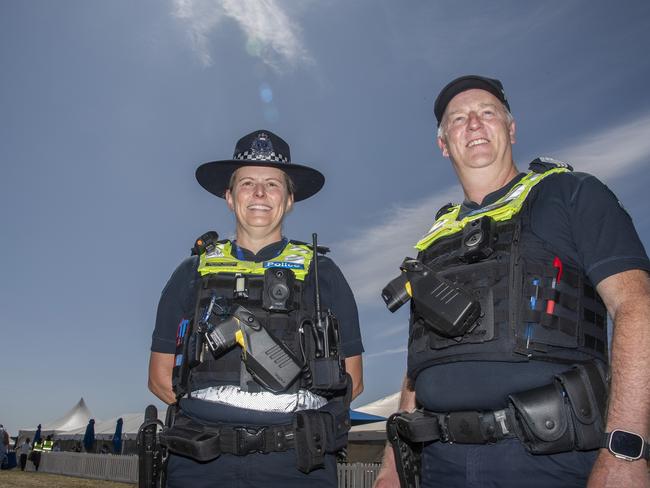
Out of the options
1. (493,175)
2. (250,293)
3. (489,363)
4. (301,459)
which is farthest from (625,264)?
(250,293)

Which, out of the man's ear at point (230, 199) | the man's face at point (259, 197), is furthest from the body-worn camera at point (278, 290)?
the man's ear at point (230, 199)

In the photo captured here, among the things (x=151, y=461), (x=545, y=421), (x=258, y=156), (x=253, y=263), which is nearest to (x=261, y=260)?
(x=253, y=263)

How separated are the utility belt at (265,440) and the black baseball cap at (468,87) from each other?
215 centimetres

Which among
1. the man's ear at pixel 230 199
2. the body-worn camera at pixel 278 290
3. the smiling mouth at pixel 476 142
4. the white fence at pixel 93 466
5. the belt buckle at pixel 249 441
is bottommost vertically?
the white fence at pixel 93 466

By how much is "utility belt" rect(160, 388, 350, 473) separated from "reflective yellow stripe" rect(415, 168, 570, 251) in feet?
3.98

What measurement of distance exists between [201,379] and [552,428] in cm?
201

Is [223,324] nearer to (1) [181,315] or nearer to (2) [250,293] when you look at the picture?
(2) [250,293]

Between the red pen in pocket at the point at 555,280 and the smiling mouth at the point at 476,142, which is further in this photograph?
the smiling mouth at the point at 476,142

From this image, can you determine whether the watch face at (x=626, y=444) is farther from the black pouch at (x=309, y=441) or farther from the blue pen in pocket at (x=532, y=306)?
the black pouch at (x=309, y=441)

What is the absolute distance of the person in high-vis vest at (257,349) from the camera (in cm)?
297

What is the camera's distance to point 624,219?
239 cm

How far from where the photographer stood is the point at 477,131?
3.17m

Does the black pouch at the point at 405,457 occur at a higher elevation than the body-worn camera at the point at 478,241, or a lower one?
lower

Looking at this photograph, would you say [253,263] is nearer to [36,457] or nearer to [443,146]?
[443,146]
